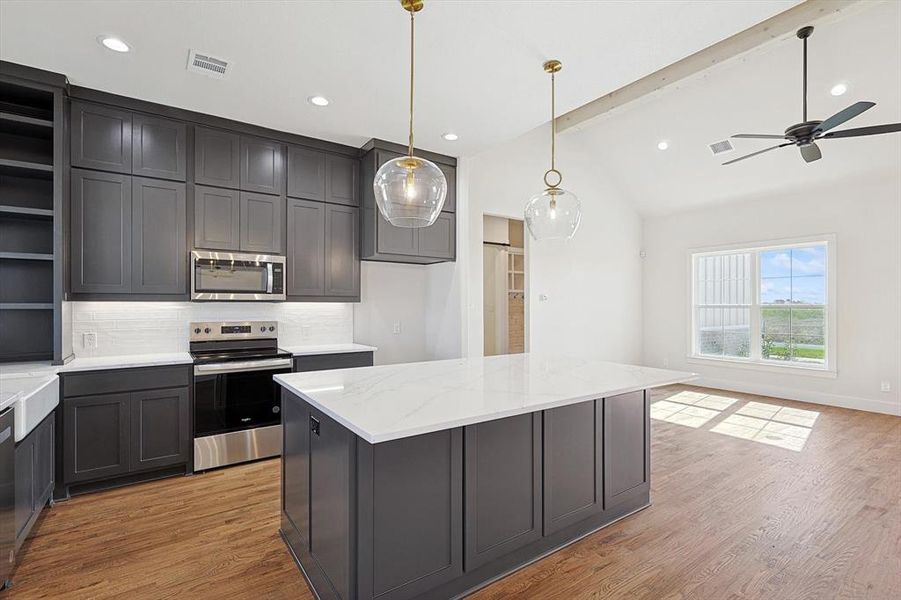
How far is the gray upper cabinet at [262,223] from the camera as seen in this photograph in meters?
3.90

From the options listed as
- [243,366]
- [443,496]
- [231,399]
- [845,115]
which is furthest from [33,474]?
[845,115]

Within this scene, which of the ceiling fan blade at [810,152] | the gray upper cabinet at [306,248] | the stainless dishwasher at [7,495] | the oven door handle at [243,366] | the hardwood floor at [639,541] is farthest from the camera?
the gray upper cabinet at [306,248]

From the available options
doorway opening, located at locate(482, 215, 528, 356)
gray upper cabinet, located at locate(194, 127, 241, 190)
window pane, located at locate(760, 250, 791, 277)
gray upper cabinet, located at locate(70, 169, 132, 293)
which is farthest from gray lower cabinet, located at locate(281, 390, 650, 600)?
window pane, located at locate(760, 250, 791, 277)

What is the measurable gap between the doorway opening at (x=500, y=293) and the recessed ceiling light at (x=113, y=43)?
4776mm

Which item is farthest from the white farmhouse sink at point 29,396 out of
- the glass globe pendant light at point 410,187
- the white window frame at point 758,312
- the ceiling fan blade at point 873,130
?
the white window frame at point 758,312

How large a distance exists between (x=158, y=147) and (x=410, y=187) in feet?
8.27

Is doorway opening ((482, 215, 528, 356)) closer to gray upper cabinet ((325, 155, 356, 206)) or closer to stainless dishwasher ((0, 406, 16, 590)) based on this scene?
gray upper cabinet ((325, 155, 356, 206))

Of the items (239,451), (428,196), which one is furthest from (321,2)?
(239,451)

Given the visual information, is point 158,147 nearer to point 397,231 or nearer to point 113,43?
point 113,43

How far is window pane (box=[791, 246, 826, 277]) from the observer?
19.2 feet

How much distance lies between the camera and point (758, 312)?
6.50 m

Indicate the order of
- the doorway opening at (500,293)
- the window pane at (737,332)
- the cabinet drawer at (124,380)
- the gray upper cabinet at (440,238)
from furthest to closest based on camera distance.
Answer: the doorway opening at (500,293)
the window pane at (737,332)
the gray upper cabinet at (440,238)
the cabinet drawer at (124,380)

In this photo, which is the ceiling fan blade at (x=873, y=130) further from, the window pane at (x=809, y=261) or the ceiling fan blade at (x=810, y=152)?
the window pane at (x=809, y=261)

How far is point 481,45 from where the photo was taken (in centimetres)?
268
